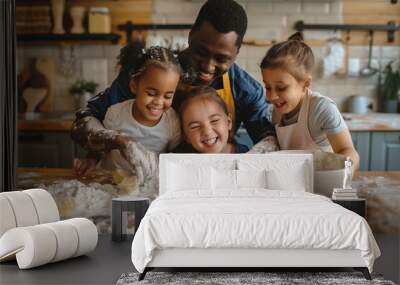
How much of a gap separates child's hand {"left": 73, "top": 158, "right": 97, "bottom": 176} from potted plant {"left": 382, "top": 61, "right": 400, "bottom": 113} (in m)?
3.26

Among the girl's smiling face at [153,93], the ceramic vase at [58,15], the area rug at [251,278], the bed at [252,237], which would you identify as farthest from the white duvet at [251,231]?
the ceramic vase at [58,15]

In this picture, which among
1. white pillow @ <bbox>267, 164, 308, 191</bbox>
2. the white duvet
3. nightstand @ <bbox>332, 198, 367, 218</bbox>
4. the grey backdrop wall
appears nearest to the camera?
the white duvet

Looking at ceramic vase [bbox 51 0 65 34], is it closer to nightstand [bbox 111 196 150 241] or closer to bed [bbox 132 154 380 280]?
nightstand [bbox 111 196 150 241]

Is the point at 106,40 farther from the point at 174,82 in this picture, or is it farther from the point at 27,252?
the point at 27,252

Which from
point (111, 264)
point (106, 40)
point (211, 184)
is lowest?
point (111, 264)

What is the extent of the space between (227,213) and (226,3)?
2.96 m

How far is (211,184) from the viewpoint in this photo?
6871 millimetres

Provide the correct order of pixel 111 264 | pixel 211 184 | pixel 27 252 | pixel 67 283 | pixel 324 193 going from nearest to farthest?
pixel 67 283 < pixel 27 252 < pixel 111 264 < pixel 211 184 < pixel 324 193

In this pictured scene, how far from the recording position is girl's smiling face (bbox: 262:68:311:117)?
743cm

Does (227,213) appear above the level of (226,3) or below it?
below

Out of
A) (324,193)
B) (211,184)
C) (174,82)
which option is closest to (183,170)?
(211,184)

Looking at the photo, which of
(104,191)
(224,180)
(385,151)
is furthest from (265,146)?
(104,191)

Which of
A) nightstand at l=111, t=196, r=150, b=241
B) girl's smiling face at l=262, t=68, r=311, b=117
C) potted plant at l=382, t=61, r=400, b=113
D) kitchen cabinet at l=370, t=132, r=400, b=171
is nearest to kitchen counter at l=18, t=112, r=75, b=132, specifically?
nightstand at l=111, t=196, r=150, b=241

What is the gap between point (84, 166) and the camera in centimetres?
759
